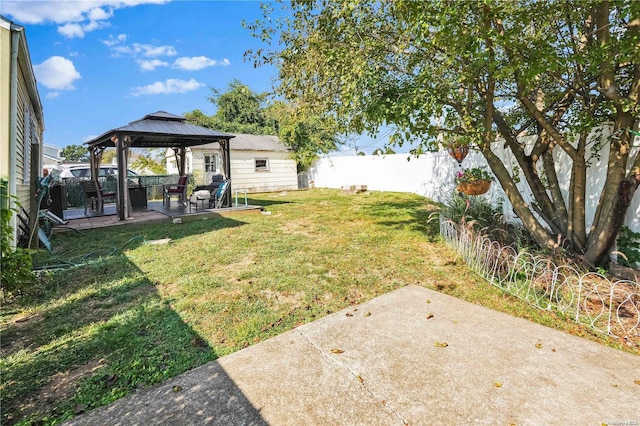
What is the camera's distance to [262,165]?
60.0 ft

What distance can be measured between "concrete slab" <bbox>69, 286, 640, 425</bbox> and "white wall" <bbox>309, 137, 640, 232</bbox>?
283cm

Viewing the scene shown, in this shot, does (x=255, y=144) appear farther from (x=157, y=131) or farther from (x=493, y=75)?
(x=493, y=75)

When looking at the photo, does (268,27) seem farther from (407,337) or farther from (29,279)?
(407,337)

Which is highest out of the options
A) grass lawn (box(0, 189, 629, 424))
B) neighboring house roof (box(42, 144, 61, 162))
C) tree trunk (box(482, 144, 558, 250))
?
neighboring house roof (box(42, 144, 61, 162))

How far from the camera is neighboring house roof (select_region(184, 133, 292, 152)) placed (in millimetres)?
17312

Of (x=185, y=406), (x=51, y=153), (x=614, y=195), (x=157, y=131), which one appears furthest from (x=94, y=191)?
(x=51, y=153)

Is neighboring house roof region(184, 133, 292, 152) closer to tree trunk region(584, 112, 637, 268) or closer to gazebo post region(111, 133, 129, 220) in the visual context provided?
gazebo post region(111, 133, 129, 220)

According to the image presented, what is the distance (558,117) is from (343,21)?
3.55 meters

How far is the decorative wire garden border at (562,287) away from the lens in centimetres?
310

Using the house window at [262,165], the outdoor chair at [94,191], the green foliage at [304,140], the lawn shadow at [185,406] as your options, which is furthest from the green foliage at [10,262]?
the green foliage at [304,140]

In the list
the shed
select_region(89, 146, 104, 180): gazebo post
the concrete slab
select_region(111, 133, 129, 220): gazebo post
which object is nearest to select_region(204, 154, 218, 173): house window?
the shed

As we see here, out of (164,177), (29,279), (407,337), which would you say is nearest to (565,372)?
(407,337)

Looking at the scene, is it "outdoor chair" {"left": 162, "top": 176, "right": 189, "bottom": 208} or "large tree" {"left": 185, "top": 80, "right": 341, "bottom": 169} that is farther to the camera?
"large tree" {"left": 185, "top": 80, "right": 341, "bottom": 169}

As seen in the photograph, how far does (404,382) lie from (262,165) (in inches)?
669
